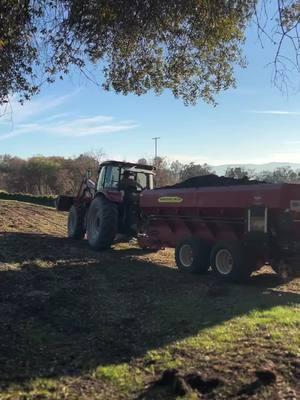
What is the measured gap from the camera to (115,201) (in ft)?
50.2

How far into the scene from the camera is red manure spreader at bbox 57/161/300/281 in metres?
10.4

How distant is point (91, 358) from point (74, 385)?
84 cm

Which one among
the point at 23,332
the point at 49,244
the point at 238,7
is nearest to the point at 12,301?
the point at 23,332

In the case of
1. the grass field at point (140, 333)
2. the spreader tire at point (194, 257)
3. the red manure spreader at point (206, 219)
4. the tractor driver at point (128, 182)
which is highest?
the tractor driver at point (128, 182)

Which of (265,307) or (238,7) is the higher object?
(238,7)

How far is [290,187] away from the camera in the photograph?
10.0 m

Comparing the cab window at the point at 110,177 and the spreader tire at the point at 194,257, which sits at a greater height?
the cab window at the point at 110,177

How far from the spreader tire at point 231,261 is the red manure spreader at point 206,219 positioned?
0.02 m

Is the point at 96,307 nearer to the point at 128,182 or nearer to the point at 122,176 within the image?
the point at 128,182

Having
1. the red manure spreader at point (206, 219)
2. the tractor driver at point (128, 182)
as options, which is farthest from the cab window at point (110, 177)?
the tractor driver at point (128, 182)

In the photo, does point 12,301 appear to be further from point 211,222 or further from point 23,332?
point 211,222

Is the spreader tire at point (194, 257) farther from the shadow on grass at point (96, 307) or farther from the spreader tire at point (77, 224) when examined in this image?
the spreader tire at point (77, 224)

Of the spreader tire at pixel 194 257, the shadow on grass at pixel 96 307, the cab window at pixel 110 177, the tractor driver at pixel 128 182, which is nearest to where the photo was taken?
the shadow on grass at pixel 96 307

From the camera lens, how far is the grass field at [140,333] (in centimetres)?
516
